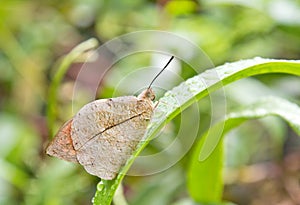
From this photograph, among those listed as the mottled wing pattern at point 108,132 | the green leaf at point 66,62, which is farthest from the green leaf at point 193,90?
the green leaf at point 66,62

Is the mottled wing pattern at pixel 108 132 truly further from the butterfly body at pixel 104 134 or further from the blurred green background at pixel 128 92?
the blurred green background at pixel 128 92

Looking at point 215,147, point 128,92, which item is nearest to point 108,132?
point 215,147

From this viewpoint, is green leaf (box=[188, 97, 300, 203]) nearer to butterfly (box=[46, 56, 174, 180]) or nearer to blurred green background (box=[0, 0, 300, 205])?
blurred green background (box=[0, 0, 300, 205])

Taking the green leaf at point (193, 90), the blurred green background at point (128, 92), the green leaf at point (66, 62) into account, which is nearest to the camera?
the green leaf at point (193, 90)

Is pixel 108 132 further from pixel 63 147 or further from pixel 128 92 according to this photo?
pixel 128 92

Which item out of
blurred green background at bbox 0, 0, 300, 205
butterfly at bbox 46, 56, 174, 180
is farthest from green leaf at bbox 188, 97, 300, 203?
butterfly at bbox 46, 56, 174, 180

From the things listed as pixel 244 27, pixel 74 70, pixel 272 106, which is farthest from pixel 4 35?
pixel 272 106
